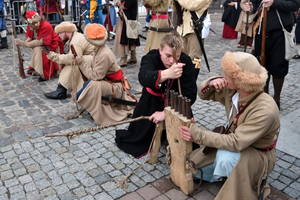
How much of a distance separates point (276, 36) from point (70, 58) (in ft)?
9.98

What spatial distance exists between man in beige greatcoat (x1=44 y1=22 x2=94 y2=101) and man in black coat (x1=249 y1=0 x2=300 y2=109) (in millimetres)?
2504

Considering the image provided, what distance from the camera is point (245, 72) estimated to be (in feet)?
8.46

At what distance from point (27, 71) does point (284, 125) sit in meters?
4.96

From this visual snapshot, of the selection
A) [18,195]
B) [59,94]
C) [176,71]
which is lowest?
[18,195]

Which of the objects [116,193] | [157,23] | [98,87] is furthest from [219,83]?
[157,23]

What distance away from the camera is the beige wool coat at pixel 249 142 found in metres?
Answer: 2.55

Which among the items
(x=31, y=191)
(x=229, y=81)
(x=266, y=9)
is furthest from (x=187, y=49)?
(x=31, y=191)

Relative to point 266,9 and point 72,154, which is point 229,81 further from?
point 266,9

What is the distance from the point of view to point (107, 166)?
3516 mm

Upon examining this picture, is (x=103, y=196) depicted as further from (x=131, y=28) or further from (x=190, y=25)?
(x=131, y=28)

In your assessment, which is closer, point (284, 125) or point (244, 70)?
point (244, 70)

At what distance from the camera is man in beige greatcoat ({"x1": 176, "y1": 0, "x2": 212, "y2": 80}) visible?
5.02 meters

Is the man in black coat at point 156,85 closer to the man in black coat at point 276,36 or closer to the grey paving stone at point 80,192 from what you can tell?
the grey paving stone at point 80,192

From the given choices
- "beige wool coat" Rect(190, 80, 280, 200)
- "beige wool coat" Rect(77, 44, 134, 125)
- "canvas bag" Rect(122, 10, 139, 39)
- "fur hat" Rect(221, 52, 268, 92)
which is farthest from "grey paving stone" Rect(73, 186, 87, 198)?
"canvas bag" Rect(122, 10, 139, 39)
